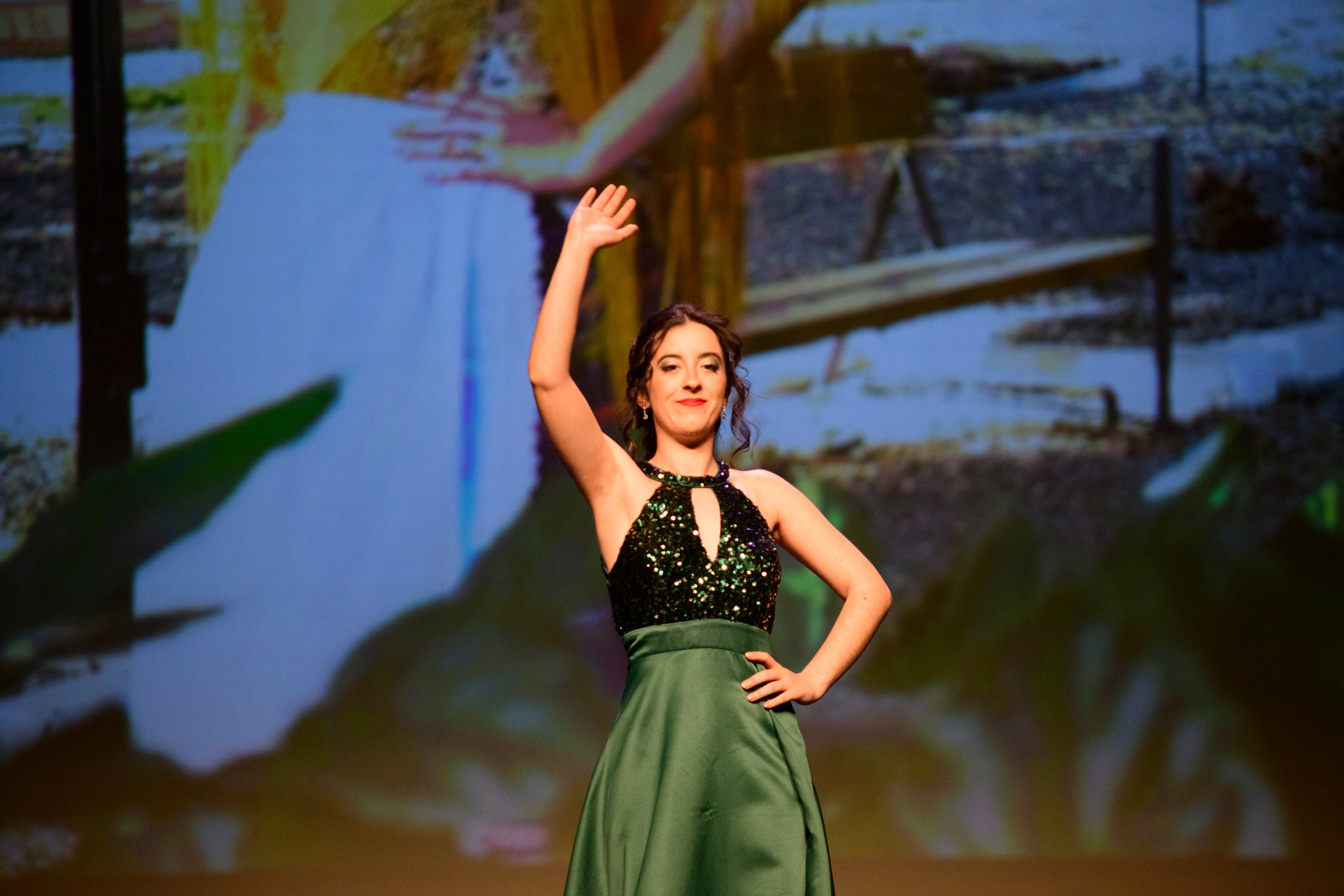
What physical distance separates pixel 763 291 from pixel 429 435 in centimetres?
99

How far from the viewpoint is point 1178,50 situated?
3.44 m

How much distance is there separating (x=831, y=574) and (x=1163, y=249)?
2.22m

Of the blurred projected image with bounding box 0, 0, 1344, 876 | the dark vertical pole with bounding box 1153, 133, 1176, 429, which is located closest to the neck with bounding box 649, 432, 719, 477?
the blurred projected image with bounding box 0, 0, 1344, 876

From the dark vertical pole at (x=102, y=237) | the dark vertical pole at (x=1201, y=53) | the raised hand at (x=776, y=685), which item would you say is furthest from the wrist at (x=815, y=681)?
the dark vertical pole at (x=1201, y=53)

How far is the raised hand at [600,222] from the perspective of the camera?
154cm

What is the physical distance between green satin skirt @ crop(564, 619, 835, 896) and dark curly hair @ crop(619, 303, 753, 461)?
309 millimetres

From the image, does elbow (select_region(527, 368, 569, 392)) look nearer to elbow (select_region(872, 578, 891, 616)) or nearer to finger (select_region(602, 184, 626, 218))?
finger (select_region(602, 184, 626, 218))

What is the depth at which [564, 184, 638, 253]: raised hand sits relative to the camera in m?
1.54

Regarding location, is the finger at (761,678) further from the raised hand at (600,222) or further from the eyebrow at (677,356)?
the raised hand at (600,222)

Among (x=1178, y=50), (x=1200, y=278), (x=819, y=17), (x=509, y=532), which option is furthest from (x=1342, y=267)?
(x=509, y=532)

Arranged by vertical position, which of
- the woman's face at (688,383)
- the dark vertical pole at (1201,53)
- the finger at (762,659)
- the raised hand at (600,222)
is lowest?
the finger at (762,659)

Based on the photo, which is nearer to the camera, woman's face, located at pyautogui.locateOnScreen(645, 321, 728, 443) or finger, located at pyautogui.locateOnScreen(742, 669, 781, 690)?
finger, located at pyautogui.locateOnScreen(742, 669, 781, 690)

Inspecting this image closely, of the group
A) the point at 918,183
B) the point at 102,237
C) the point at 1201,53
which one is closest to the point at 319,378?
the point at 102,237

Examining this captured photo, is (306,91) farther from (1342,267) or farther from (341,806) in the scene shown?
(1342,267)
